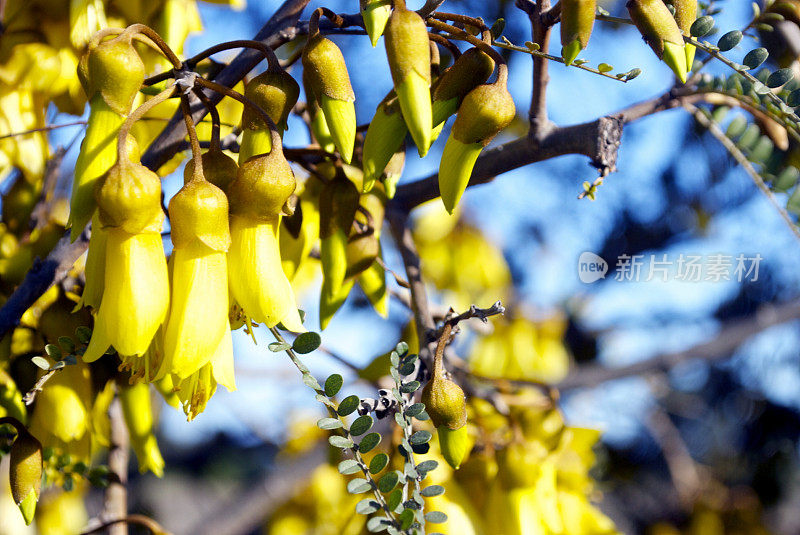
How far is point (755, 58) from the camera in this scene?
0.67 metres

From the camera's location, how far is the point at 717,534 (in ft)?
5.79

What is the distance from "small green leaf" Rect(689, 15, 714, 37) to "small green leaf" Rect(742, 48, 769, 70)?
67mm

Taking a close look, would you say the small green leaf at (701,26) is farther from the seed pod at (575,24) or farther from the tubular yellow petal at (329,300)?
the tubular yellow petal at (329,300)

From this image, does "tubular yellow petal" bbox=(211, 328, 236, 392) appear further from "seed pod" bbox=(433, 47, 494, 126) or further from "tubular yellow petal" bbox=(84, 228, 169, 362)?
"seed pod" bbox=(433, 47, 494, 126)

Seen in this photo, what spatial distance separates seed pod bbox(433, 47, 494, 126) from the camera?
56 cm

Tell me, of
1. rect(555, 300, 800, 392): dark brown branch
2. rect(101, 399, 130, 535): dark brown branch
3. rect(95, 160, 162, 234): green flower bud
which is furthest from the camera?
rect(555, 300, 800, 392): dark brown branch

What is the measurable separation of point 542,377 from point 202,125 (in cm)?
122

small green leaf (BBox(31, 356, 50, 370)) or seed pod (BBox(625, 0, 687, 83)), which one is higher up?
seed pod (BBox(625, 0, 687, 83))

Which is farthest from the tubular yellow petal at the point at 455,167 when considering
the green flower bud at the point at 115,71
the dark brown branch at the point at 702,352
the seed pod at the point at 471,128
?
the dark brown branch at the point at 702,352

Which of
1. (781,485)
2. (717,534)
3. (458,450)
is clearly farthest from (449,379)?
(781,485)

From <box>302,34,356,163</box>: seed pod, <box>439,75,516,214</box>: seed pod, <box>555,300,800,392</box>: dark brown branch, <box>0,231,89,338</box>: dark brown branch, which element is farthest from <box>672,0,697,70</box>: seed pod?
<box>555,300,800,392</box>: dark brown branch

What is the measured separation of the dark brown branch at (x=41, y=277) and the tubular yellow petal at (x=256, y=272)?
166mm

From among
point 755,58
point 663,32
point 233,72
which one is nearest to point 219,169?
point 233,72

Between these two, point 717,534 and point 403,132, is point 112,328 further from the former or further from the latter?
point 717,534
